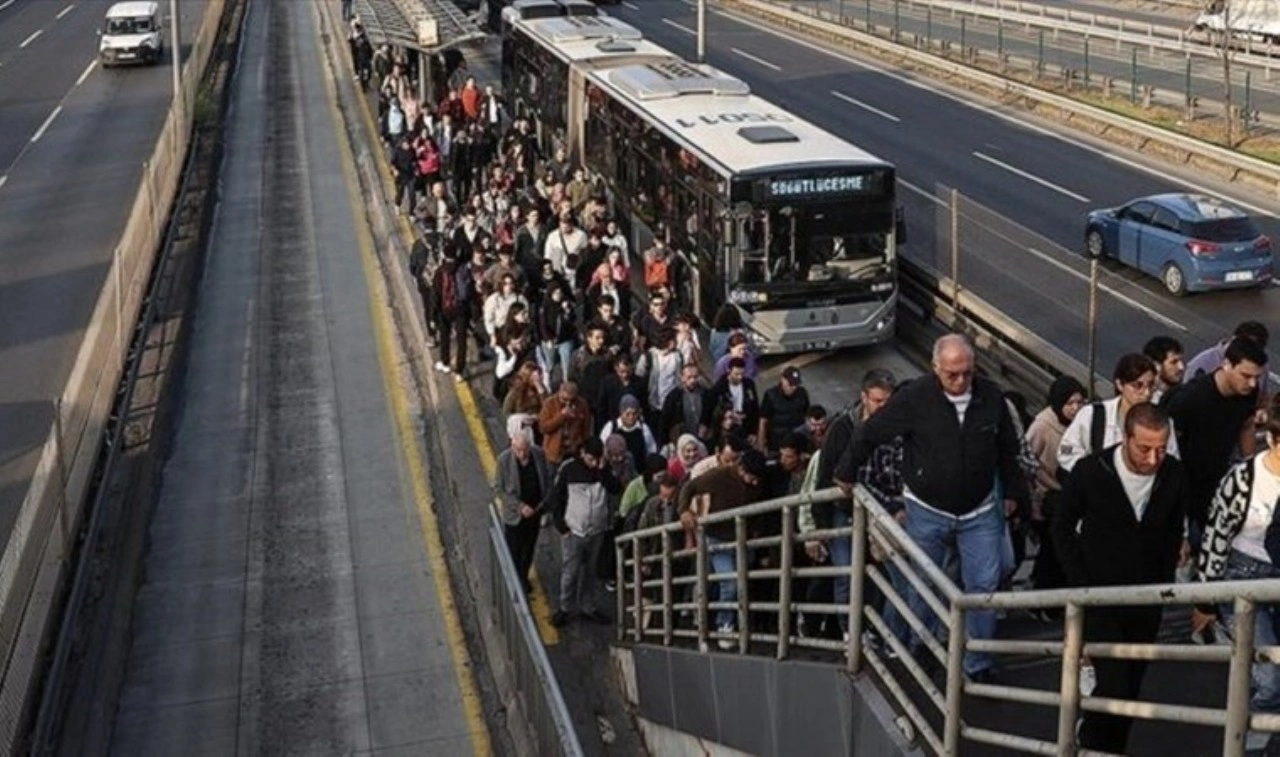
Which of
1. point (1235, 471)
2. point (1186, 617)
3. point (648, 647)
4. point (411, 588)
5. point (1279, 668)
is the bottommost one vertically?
point (411, 588)

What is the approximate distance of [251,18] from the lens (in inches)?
2680

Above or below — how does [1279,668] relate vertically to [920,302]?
above

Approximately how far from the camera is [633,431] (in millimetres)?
12703

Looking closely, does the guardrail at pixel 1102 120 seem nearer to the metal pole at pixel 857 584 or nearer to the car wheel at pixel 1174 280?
the car wheel at pixel 1174 280

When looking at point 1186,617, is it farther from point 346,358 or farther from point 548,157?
point 548,157

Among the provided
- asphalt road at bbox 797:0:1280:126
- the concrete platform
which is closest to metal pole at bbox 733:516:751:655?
the concrete platform

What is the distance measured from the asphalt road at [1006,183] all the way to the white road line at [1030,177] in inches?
1.6

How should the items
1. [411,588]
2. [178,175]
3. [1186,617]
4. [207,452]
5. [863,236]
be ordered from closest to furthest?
[1186,617], [411,588], [207,452], [863,236], [178,175]

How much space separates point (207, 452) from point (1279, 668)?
13768 mm

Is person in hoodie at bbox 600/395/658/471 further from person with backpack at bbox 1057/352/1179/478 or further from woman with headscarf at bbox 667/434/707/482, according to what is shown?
person with backpack at bbox 1057/352/1179/478

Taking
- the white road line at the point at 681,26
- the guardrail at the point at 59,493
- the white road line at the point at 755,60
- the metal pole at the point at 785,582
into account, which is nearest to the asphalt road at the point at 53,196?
the guardrail at the point at 59,493

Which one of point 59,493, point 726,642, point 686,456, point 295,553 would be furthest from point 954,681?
point 295,553

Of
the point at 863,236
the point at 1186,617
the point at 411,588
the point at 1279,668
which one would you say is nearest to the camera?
the point at 1279,668

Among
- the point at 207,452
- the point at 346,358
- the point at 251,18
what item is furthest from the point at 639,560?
the point at 251,18
